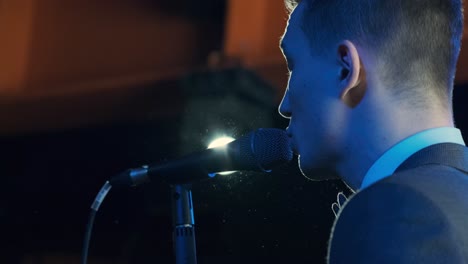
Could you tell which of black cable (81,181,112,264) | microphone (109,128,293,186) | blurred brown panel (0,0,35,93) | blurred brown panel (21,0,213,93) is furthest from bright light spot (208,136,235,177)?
blurred brown panel (0,0,35,93)

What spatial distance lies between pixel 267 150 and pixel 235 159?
0.18 feet

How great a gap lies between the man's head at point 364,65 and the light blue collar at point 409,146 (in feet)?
0.17

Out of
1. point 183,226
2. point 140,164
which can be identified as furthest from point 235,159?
point 140,164

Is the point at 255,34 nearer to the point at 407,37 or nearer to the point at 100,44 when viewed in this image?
the point at 100,44

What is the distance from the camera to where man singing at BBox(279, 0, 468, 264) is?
0.66m

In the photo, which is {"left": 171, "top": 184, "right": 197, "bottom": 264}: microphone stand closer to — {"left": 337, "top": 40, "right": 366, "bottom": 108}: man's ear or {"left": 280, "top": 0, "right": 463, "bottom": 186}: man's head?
{"left": 280, "top": 0, "right": 463, "bottom": 186}: man's head

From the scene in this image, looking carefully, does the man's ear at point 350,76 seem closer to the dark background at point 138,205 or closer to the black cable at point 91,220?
the dark background at point 138,205

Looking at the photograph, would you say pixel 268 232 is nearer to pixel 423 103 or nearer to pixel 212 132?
pixel 212 132

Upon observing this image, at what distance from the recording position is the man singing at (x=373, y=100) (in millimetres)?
664

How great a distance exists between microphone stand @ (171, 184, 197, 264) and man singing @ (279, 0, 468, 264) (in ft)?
0.76

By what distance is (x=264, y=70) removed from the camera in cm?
272

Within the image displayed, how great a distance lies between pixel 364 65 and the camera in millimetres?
859

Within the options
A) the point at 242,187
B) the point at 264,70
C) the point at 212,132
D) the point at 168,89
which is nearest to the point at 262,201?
the point at 242,187

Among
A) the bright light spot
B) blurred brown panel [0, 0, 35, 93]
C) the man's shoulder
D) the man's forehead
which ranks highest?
blurred brown panel [0, 0, 35, 93]
